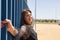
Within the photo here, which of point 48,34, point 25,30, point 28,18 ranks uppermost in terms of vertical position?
point 28,18

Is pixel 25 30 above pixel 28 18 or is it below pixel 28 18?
below

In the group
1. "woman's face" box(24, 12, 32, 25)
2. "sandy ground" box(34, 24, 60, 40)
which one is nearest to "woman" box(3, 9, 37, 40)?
"woman's face" box(24, 12, 32, 25)

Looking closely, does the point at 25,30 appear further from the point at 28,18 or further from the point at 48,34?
the point at 48,34

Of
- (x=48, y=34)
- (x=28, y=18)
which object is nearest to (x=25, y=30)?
(x=28, y=18)

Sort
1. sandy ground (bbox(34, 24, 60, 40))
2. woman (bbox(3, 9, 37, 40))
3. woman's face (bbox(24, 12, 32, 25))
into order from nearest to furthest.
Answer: woman (bbox(3, 9, 37, 40)) < woman's face (bbox(24, 12, 32, 25)) < sandy ground (bbox(34, 24, 60, 40))

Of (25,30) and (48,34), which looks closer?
(25,30)

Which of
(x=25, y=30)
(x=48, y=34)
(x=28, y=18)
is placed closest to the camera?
(x=25, y=30)

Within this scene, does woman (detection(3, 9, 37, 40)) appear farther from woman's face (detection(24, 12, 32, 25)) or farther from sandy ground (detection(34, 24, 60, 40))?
sandy ground (detection(34, 24, 60, 40))

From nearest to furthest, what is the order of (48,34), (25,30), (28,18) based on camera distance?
1. (25,30)
2. (28,18)
3. (48,34)

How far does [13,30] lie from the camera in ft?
13.2

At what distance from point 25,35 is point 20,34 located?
77 mm

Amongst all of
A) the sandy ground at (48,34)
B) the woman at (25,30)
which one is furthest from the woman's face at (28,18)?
the sandy ground at (48,34)

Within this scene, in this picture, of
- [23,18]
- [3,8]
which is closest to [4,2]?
[3,8]

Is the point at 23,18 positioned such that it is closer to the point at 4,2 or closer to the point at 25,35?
the point at 25,35
